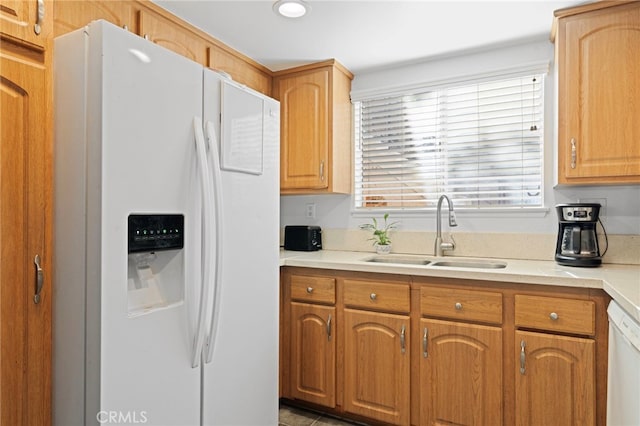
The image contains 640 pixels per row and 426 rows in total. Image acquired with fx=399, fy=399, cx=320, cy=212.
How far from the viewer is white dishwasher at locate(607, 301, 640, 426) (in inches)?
48.9

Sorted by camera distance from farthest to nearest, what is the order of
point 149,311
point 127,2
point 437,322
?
1. point 437,322
2. point 127,2
3. point 149,311

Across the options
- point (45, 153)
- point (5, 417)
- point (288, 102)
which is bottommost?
point (5, 417)

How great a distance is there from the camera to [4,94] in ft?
3.78

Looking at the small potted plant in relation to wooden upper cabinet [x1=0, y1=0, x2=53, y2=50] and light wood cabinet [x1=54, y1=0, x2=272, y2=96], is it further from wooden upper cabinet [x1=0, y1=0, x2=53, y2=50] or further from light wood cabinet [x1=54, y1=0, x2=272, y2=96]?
wooden upper cabinet [x1=0, y1=0, x2=53, y2=50]

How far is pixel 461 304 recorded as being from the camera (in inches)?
76.3

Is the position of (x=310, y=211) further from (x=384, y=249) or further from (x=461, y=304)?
(x=461, y=304)

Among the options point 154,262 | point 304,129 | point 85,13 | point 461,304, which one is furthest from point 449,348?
point 85,13

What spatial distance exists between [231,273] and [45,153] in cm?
73

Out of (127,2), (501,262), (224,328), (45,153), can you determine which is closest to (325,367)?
(224,328)

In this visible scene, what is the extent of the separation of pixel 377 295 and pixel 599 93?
1490 millimetres

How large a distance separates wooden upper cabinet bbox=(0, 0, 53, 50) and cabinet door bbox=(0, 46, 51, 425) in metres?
0.06

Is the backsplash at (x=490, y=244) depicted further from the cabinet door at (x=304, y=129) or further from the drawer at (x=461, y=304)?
the drawer at (x=461, y=304)

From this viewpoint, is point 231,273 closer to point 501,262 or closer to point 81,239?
point 81,239
